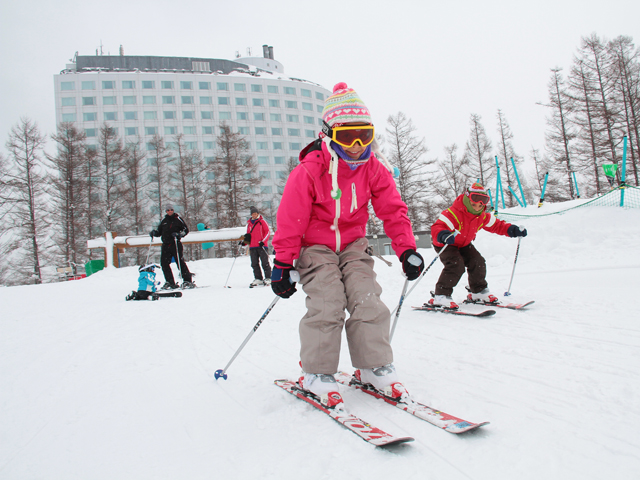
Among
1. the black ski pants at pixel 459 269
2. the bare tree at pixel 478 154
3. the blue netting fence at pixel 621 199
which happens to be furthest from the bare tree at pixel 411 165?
the black ski pants at pixel 459 269

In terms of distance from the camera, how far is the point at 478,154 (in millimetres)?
28984

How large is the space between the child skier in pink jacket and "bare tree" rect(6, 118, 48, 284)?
27.0m

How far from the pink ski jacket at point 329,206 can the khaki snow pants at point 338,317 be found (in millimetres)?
162

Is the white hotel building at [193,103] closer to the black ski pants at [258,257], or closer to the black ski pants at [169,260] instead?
the black ski pants at [169,260]

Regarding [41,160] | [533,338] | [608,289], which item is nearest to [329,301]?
[533,338]

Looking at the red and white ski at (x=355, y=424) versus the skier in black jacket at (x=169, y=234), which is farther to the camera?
the skier in black jacket at (x=169, y=234)

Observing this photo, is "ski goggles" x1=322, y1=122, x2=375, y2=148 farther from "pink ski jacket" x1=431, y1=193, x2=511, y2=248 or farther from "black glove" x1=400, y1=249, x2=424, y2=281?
"pink ski jacket" x1=431, y1=193, x2=511, y2=248

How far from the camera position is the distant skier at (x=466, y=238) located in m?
4.95

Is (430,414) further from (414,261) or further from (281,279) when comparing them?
(281,279)

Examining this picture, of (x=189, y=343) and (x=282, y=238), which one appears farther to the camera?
(x=189, y=343)

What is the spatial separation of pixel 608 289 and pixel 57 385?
246 inches

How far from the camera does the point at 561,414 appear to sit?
180 centimetres

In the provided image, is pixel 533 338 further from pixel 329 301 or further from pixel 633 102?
pixel 633 102

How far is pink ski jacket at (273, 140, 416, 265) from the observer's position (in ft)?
7.59
